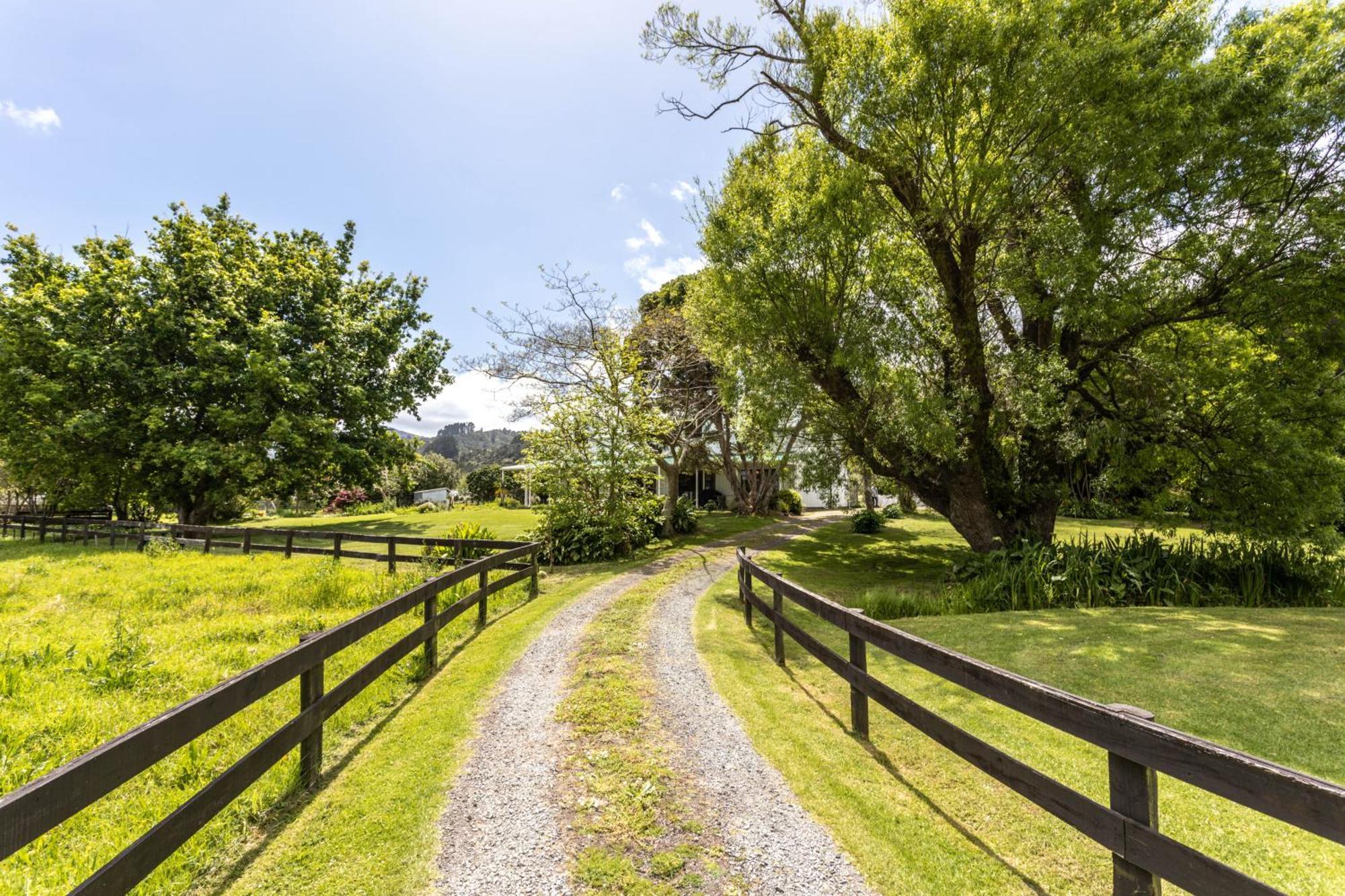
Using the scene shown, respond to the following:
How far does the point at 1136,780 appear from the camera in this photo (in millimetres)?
2240

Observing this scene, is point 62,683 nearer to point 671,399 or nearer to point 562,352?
Result: point 562,352

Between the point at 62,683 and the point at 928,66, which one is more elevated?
the point at 928,66

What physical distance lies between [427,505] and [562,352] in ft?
74.7

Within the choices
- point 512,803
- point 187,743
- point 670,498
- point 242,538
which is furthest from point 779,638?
point 242,538

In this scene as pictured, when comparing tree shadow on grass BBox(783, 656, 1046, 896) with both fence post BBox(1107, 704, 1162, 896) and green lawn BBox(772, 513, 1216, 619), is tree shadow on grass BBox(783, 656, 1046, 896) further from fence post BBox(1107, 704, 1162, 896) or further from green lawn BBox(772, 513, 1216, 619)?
green lawn BBox(772, 513, 1216, 619)

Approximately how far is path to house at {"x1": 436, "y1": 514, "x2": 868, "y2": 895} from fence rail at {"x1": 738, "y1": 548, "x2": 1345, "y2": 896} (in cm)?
105

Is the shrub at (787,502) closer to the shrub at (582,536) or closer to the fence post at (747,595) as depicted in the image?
the shrub at (582,536)

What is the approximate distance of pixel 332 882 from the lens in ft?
8.58

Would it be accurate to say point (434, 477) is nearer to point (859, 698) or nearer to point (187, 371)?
point (187, 371)

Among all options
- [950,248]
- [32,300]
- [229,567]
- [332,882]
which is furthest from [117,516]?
[950,248]

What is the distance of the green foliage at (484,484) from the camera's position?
37.7 meters

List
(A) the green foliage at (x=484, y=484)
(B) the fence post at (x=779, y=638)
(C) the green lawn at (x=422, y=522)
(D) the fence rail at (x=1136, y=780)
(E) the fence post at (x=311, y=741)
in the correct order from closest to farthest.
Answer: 1. (D) the fence rail at (x=1136, y=780)
2. (E) the fence post at (x=311, y=741)
3. (B) the fence post at (x=779, y=638)
4. (C) the green lawn at (x=422, y=522)
5. (A) the green foliage at (x=484, y=484)

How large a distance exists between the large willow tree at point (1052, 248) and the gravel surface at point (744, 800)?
22.7ft

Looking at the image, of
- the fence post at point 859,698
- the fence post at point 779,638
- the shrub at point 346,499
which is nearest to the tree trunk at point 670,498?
the fence post at point 779,638
